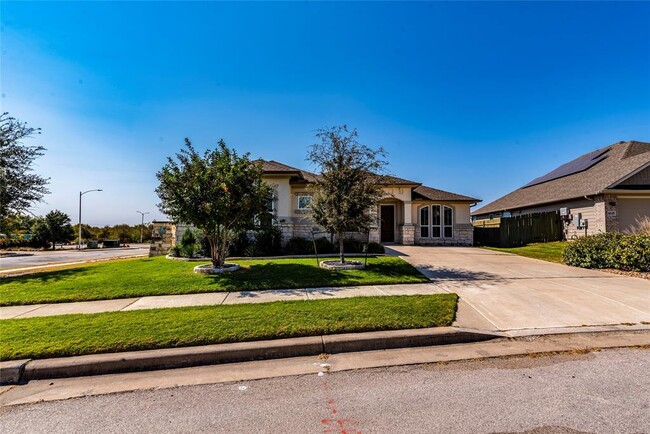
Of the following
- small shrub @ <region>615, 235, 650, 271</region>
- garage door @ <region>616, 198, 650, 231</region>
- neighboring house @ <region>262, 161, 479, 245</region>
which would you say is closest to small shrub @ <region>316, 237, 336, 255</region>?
neighboring house @ <region>262, 161, 479, 245</region>

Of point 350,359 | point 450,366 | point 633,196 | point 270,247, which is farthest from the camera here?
point 633,196

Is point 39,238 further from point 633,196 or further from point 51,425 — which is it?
point 633,196

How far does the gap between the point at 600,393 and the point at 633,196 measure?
17.7 m

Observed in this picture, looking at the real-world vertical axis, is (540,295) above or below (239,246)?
below

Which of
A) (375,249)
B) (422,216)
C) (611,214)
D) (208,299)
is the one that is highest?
(422,216)

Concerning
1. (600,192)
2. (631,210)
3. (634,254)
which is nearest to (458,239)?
(600,192)

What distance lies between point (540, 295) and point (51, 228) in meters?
42.1

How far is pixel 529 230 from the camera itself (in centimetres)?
1902

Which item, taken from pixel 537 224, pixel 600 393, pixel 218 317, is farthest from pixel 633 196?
pixel 218 317

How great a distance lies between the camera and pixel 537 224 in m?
18.8

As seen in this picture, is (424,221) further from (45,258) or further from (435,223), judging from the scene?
(45,258)

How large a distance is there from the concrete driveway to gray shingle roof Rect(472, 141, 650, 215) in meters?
9.31

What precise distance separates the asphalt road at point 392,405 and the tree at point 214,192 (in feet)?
19.9

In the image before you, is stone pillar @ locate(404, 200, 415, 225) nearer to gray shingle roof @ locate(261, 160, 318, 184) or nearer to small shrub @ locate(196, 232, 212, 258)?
gray shingle roof @ locate(261, 160, 318, 184)
